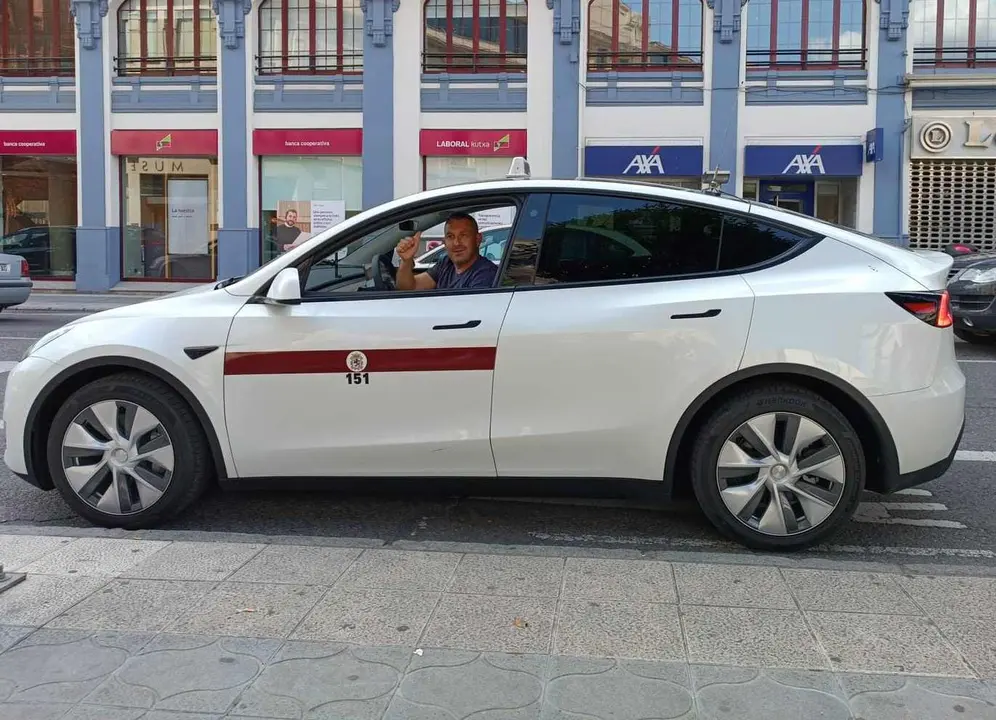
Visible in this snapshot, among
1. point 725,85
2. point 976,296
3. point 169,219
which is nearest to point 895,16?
point 725,85

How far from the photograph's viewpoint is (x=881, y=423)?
4.05 meters

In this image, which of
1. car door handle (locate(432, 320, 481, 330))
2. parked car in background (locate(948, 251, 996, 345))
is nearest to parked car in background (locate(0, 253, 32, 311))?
car door handle (locate(432, 320, 481, 330))

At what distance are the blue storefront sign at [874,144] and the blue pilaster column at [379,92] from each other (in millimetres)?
10150

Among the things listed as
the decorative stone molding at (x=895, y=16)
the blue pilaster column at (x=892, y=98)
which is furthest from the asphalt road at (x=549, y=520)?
the decorative stone molding at (x=895, y=16)

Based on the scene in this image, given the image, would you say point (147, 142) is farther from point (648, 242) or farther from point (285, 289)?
point (648, 242)

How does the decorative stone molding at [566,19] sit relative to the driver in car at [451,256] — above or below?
above

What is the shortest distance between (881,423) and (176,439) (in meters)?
3.20

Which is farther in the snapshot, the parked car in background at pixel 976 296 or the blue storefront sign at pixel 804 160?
the blue storefront sign at pixel 804 160

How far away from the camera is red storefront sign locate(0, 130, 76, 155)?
22031 millimetres

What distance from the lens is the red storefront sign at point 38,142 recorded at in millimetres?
22031

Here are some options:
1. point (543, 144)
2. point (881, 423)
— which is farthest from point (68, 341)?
point (543, 144)

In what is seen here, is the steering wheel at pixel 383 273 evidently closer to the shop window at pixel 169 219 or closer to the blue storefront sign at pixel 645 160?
the blue storefront sign at pixel 645 160

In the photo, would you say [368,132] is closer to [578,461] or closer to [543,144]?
[543,144]

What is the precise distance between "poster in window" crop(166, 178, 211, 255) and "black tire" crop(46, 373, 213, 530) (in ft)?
61.6
